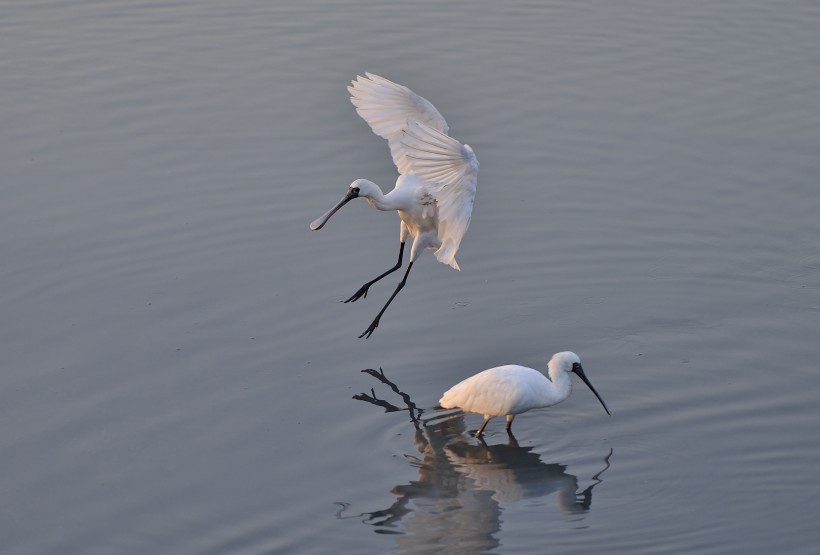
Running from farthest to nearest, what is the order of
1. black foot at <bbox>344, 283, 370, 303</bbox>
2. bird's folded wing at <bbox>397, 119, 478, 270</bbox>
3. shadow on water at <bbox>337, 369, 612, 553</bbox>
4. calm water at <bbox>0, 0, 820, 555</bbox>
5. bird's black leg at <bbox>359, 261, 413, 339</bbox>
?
1. black foot at <bbox>344, 283, 370, 303</bbox>
2. bird's black leg at <bbox>359, 261, 413, 339</bbox>
3. bird's folded wing at <bbox>397, 119, 478, 270</bbox>
4. calm water at <bbox>0, 0, 820, 555</bbox>
5. shadow on water at <bbox>337, 369, 612, 553</bbox>

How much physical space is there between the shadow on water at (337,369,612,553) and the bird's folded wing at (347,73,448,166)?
91.1 inches

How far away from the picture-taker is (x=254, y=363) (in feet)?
Result: 30.9

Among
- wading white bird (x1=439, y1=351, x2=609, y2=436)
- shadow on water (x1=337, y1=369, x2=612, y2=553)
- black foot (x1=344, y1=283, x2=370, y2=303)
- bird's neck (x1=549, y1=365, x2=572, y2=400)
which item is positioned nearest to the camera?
shadow on water (x1=337, y1=369, x2=612, y2=553)

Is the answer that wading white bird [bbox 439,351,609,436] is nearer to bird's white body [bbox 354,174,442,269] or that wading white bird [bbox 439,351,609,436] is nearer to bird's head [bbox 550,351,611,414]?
bird's head [bbox 550,351,611,414]

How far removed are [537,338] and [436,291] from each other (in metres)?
1.10

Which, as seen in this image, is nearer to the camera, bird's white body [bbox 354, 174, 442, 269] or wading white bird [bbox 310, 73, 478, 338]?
wading white bird [bbox 310, 73, 478, 338]

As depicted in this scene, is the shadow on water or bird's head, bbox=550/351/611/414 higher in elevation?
bird's head, bbox=550/351/611/414

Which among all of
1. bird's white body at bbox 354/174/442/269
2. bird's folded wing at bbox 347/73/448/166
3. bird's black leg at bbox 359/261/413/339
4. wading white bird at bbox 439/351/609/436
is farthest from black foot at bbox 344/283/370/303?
wading white bird at bbox 439/351/609/436

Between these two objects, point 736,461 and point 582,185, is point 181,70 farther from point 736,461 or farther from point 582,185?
point 736,461

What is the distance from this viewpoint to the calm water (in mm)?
7844

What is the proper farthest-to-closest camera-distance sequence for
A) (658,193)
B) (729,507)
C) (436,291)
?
(658,193)
(436,291)
(729,507)

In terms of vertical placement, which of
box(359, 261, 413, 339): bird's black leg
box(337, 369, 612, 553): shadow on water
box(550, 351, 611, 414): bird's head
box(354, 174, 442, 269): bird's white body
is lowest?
box(337, 369, 612, 553): shadow on water

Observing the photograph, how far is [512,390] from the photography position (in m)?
8.48

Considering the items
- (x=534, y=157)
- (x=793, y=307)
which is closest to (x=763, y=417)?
(x=793, y=307)
